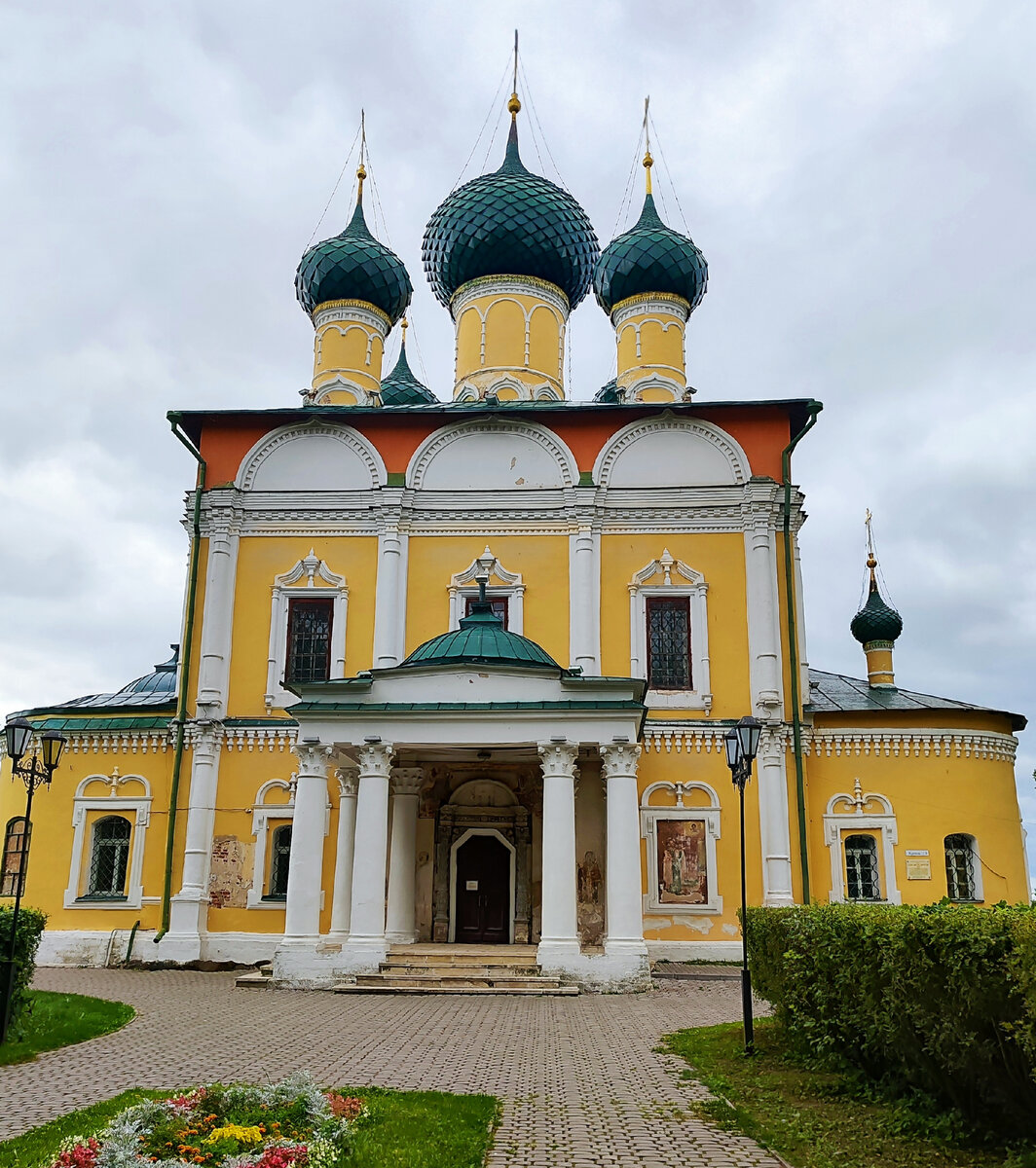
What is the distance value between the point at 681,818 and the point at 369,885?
497cm

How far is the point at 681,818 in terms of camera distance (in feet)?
51.9

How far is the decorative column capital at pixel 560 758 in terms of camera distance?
13.4 m

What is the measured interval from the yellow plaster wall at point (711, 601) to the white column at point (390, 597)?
311 cm

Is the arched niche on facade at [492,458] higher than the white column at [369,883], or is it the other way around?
the arched niche on facade at [492,458]

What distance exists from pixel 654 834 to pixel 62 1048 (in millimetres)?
9210

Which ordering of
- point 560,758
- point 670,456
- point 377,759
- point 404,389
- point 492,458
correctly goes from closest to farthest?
point 560,758 < point 377,759 < point 670,456 < point 492,458 < point 404,389

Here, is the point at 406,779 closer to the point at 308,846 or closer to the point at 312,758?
the point at 312,758

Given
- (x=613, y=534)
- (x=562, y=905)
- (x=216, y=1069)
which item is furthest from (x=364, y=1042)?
(x=613, y=534)

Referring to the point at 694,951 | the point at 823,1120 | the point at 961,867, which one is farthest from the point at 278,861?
the point at 823,1120

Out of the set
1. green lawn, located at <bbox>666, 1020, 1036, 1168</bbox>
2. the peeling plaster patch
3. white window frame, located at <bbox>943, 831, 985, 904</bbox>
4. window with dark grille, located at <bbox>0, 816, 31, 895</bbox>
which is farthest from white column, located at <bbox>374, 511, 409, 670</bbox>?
green lawn, located at <bbox>666, 1020, 1036, 1168</bbox>

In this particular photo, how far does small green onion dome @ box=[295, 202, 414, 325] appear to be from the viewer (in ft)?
67.7

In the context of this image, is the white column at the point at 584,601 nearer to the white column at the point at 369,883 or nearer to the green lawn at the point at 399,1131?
the white column at the point at 369,883

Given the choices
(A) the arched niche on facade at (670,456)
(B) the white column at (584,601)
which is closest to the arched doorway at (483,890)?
(B) the white column at (584,601)

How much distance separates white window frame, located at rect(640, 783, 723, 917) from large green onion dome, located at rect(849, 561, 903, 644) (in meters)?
5.12
